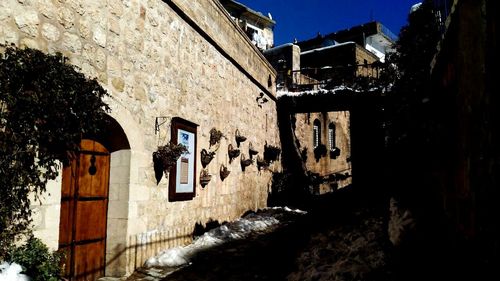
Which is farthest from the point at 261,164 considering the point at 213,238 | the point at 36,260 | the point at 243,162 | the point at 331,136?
the point at 331,136

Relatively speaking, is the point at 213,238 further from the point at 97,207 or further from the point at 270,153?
the point at 270,153

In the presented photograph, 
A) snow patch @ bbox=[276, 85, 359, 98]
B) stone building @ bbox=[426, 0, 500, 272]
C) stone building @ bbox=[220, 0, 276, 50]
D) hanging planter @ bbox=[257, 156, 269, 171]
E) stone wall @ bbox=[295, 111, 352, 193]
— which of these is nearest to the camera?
stone building @ bbox=[426, 0, 500, 272]

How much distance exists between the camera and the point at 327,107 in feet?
45.3

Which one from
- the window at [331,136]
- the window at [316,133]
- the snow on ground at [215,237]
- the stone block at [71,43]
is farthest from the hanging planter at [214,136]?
the window at [331,136]

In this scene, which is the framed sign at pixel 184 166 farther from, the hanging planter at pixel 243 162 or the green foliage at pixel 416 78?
the green foliage at pixel 416 78

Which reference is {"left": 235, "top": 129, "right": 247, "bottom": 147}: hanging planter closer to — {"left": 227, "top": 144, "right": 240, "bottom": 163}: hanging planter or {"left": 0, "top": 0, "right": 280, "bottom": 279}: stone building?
{"left": 227, "top": 144, "right": 240, "bottom": 163}: hanging planter

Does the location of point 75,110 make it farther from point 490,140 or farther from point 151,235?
point 490,140

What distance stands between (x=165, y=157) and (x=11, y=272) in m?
2.72

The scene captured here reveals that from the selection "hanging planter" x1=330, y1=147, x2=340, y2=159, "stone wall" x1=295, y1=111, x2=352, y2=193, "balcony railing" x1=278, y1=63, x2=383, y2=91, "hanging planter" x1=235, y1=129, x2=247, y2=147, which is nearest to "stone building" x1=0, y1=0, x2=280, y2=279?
"hanging planter" x1=235, y1=129, x2=247, y2=147

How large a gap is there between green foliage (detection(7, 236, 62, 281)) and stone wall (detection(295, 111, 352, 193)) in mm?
12809

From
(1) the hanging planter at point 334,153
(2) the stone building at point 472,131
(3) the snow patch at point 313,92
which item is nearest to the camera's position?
(2) the stone building at point 472,131

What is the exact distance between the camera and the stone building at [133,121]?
12.9 ft

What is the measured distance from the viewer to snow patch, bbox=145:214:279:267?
18.0ft

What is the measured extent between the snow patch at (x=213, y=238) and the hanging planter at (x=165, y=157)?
1.18 meters
